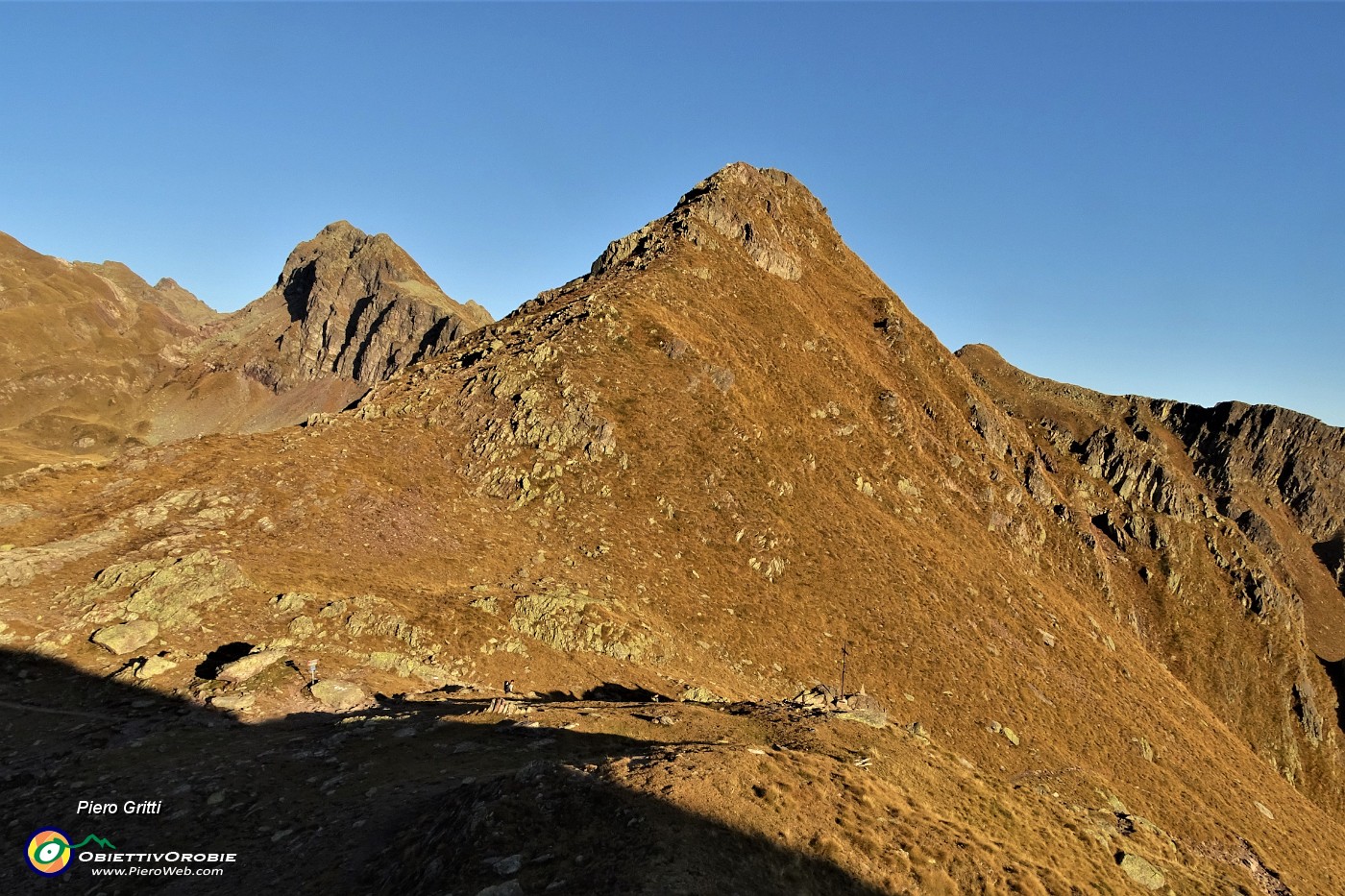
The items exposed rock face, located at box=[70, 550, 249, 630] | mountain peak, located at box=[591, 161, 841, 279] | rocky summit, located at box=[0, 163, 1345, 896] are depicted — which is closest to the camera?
rocky summit, located at box=[0, 163, 1345, 896]

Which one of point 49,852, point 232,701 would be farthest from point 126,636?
point 49,852

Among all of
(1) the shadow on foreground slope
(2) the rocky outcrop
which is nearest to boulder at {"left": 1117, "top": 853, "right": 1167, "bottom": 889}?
(1) the shadow on foreground slope

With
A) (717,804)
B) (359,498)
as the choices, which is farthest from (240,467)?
(717,804)

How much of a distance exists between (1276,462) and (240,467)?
22258 cm

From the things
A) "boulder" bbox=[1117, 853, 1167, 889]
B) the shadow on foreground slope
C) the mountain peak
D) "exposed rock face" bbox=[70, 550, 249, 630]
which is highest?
the mountain peak

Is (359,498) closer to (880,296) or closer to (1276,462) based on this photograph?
(880,296)

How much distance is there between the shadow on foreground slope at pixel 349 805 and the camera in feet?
47.5

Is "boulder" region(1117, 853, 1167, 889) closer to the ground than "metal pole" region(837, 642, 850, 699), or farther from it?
closer to the ground

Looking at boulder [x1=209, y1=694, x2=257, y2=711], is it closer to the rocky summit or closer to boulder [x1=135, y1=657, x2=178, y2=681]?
the rocky summit

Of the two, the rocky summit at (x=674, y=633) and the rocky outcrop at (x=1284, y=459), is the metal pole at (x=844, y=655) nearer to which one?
the rocky summit at (x=674, y=633)

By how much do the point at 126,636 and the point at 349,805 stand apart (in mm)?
18995

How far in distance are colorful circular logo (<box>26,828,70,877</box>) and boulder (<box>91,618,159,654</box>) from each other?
1313cm

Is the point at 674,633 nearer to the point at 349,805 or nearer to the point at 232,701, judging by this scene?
the point at 232,701

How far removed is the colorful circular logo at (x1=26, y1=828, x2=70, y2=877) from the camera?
629 inches
